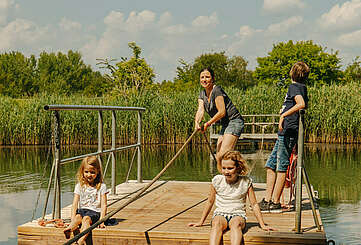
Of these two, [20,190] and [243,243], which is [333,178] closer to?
[20,190]

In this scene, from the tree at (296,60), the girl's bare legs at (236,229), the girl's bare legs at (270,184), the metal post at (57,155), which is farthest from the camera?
the tree at (296,60)

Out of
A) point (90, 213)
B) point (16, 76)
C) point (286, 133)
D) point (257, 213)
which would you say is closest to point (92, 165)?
point (90, 213)

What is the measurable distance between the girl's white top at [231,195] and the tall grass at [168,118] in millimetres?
15941

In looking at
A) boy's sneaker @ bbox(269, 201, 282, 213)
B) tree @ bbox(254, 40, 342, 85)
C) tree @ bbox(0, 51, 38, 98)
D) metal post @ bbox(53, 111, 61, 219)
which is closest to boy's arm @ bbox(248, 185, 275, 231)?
boy's sneaker @ bbox(269, 201, 282, 213)

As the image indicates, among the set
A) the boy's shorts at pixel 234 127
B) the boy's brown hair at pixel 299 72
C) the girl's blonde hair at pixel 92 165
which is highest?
the boy's brown hair at pixel 299 72

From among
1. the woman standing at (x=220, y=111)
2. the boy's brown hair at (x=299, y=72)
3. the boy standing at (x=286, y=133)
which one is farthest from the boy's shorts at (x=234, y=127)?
the boy's brown hair at (x=299, y=72)

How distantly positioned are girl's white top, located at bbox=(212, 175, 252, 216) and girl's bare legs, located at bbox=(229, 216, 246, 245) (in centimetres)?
10

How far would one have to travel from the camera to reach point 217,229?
460cm

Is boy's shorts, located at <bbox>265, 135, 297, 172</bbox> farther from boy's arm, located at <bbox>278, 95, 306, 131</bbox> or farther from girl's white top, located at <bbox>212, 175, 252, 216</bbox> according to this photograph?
girl's white top, located at <bbox>212, 175, 252, 216</bbox>

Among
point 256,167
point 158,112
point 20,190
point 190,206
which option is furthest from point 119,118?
point 190,206

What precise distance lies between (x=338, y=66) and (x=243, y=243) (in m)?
50.7

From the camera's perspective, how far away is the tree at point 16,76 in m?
65.9

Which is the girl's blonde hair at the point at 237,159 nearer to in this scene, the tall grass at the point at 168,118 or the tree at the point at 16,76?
the tall grass at the point at 168,118

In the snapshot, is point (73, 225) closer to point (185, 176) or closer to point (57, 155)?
point (57, 155)
